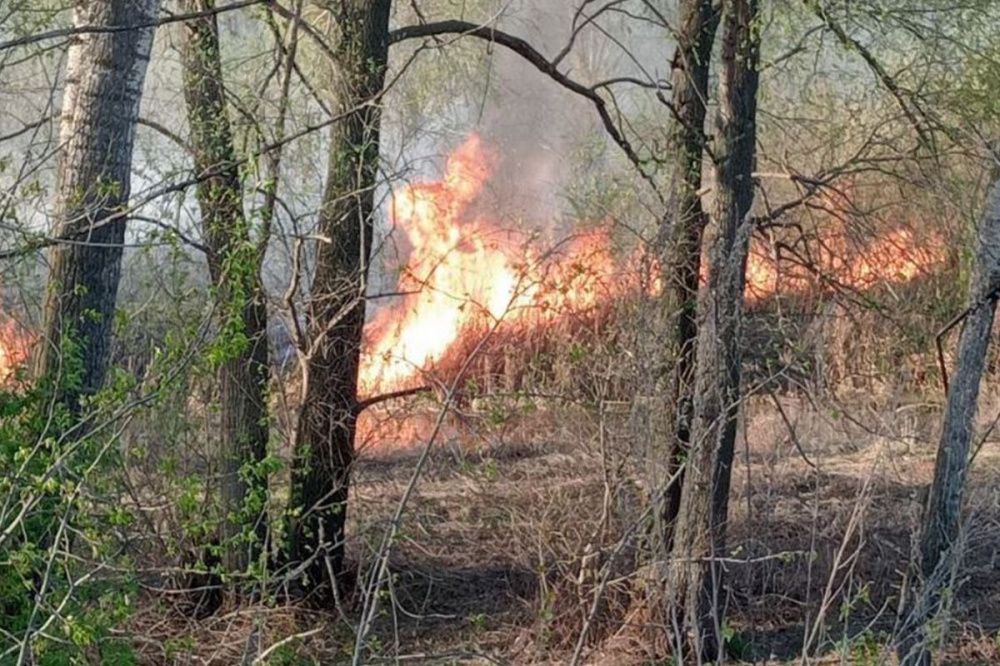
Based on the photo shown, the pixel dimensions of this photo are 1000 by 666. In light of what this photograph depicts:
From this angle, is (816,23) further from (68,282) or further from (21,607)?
(21,607)

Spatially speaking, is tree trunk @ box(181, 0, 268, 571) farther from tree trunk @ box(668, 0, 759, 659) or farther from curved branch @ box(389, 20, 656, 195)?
tree trunk @ box(668, 0, 759, 659)

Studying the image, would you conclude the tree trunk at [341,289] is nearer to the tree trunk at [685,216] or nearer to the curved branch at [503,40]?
the curved branch at [503,40]

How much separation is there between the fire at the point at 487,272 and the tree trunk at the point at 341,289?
1.12ft

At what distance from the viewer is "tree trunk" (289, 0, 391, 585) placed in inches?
384

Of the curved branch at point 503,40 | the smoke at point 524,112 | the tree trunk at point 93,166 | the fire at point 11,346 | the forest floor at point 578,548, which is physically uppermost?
the smoke at point 524,112

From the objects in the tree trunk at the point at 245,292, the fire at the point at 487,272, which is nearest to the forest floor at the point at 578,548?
the tree trunk at the point at 245,292

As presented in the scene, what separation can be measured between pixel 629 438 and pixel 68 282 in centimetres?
378

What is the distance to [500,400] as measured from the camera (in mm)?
9906

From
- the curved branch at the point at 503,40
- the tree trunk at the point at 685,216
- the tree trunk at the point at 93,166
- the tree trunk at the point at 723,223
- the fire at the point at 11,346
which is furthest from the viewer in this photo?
the curved branch at the point at 503,40

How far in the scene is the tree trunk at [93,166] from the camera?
23.4 feet

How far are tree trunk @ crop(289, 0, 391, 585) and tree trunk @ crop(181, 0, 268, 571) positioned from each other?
378mm

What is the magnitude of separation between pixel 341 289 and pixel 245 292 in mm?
2263

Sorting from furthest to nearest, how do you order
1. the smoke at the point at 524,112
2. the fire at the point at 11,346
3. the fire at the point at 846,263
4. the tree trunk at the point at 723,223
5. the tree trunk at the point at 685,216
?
1. the smoke at the point at 524,112
2. the fire at the point at 846,263
3. the tree trunk at the point at 685,216
4. the tree trunk at the point at 723,223
5. the fire at the point at 11,346

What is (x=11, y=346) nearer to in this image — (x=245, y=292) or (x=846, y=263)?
(x=245, y=292)
